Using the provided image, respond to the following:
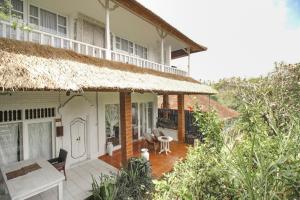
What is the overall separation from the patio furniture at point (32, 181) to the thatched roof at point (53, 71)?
8.33 feet

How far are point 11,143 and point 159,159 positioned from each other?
6.48 metres

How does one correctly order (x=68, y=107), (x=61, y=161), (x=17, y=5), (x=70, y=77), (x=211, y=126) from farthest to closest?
(x=68, y=107)
(x=61, y=161)
(x=17, y=5)
(x=70, y=77)
(x=211, y=126)

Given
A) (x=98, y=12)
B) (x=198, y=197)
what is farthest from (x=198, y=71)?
(x=198, y=197)

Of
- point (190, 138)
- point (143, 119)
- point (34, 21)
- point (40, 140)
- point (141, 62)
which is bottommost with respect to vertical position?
point (190, 138)

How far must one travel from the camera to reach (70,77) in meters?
5.44

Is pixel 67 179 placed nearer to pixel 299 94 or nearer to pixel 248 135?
pixel 248 135

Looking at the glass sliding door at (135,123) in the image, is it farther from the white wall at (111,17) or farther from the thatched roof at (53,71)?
the thatched roof at (53,71)

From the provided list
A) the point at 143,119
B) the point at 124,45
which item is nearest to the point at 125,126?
the point at 124,45

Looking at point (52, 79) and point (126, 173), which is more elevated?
point (52, 79)

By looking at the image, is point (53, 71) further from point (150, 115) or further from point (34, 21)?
point (150, 115)

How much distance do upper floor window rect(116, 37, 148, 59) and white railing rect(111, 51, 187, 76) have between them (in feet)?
7.19

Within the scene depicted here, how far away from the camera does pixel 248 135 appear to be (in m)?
4.52

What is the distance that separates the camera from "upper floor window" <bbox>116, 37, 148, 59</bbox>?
479 inches

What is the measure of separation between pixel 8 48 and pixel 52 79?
131 centimetres
